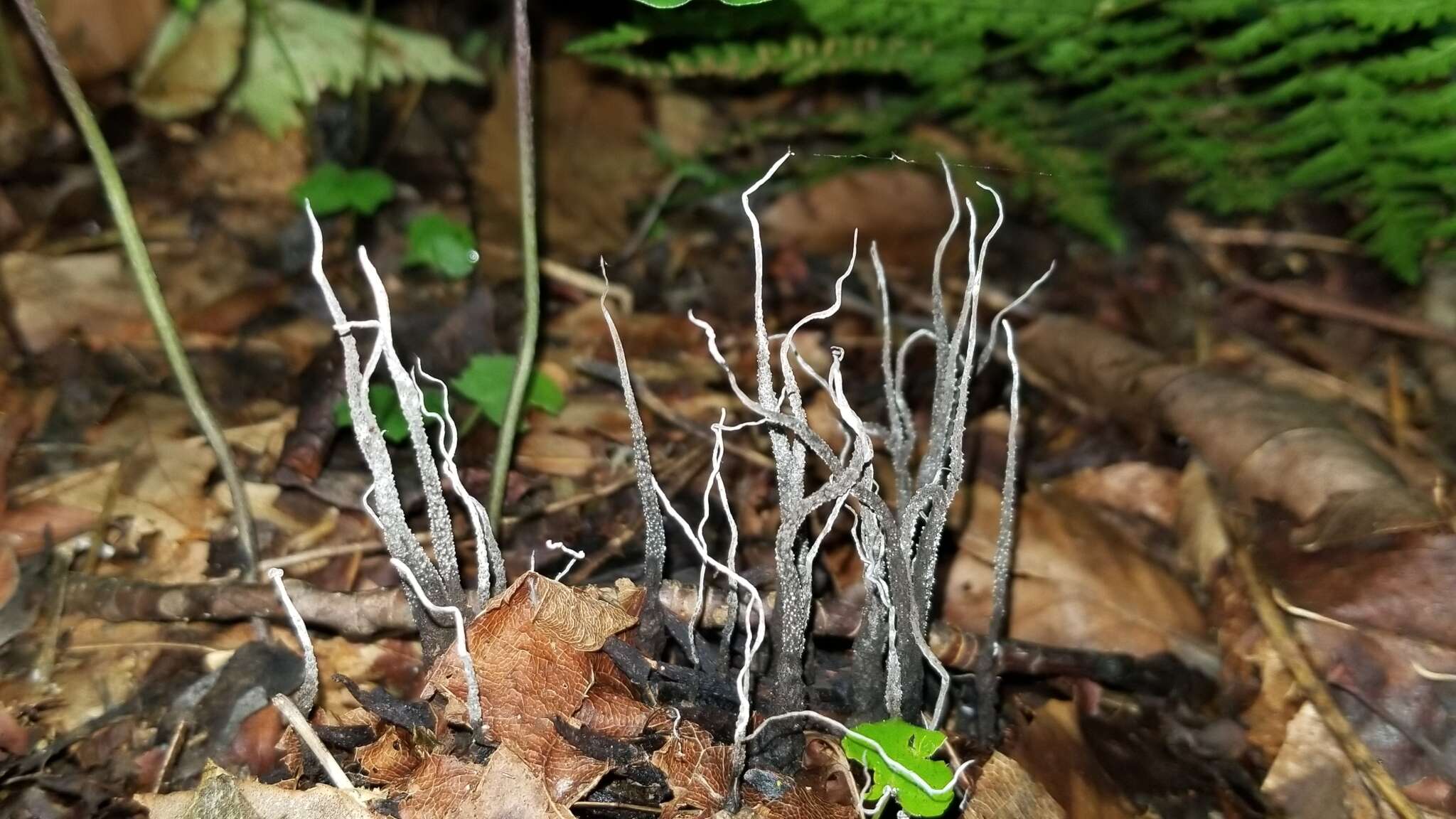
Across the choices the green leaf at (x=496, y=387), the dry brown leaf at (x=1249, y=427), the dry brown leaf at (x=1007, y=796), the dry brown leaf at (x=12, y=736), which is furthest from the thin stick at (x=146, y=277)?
the dry brown leaf at (x=1249, y=427)

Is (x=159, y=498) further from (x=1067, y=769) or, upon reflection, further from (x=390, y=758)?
(x=1067, y=769)

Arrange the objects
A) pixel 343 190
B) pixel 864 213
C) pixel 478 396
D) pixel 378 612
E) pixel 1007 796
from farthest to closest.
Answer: pixel 864 213
pixel 343 190
pixel 478 396
pixel 378 612
pixel 1007 796

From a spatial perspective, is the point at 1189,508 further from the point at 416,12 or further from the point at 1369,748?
the point at 416,12

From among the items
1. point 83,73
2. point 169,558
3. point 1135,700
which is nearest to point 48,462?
point 169,558

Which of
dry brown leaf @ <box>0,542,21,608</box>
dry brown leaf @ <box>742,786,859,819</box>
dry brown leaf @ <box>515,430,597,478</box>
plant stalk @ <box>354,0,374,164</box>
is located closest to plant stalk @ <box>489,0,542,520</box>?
dry brown leaf @ <box>515,430,597,478</box>

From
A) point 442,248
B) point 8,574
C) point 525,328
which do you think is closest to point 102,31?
point 442,248
